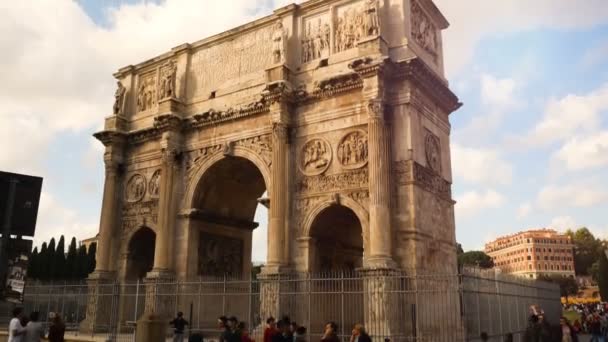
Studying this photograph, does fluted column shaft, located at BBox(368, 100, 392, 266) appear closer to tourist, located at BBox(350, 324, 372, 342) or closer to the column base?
the column base

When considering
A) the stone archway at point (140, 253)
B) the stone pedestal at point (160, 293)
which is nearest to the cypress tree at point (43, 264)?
the stone archway at point (140, 253)

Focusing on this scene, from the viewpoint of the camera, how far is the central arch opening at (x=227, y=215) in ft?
66.9

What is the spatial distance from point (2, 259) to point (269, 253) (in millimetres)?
10669

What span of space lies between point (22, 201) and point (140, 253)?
15.9 meters

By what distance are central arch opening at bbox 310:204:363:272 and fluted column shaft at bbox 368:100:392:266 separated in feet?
6.00

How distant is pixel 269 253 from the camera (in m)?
16.8

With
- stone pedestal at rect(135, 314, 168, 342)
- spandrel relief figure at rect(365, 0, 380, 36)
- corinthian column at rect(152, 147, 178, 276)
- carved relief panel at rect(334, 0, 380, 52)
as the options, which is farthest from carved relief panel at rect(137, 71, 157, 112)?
stone pedestal at rect(135, 314, 168, 342)

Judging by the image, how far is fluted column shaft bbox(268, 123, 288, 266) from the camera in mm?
16766

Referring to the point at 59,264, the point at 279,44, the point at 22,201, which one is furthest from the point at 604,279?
the point at 22,201

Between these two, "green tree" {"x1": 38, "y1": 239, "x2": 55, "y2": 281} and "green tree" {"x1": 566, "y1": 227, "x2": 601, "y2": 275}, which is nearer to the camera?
"green tree" {"x1": 38, "y1": 239, "x2": 55, "y2": 281}

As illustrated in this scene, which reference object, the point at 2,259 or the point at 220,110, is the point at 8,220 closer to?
the point at 2,259

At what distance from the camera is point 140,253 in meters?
22.3

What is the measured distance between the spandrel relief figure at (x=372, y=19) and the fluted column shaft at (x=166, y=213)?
27.7ft

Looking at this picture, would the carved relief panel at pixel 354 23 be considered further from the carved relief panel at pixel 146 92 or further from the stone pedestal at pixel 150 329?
the stone pedestal at pixel 150 329
